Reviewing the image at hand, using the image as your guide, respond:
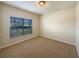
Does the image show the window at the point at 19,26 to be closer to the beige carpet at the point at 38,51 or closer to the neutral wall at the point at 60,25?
the beige carpet at the point at 38,51

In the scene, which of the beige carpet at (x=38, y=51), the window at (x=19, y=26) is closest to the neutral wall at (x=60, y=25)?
the beige carpet at (x=38, y=51)

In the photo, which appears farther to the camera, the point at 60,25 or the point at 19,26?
the point at 60,25

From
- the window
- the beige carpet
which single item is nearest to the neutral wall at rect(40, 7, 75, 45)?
the beige carpet

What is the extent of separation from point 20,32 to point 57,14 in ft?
9.92

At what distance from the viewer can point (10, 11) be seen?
3914 millimetres

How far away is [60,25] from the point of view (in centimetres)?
489

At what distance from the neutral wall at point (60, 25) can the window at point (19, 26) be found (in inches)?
60.6

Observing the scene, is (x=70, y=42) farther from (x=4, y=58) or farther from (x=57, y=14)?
(x=4, y=58)

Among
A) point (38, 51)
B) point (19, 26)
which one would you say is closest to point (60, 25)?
point (38, 51)

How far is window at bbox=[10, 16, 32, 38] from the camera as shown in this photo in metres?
4.16

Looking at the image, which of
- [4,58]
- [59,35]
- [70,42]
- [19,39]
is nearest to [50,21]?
[59,35]

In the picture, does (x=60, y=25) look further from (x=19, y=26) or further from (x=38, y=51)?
(x=19, y=26)

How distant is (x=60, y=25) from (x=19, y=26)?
9.46 feet

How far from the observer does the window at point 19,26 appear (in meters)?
4.16
